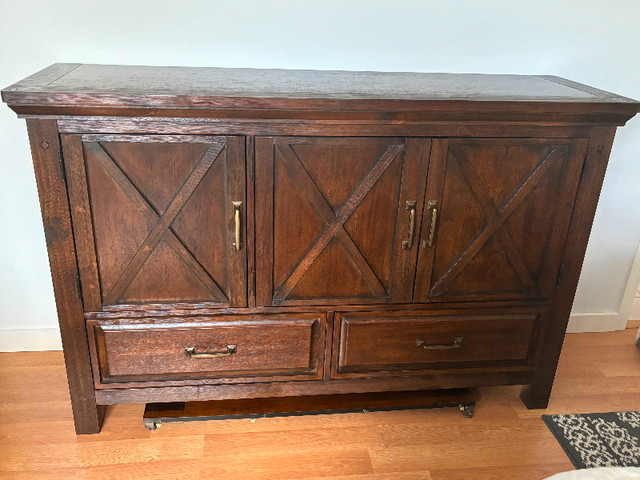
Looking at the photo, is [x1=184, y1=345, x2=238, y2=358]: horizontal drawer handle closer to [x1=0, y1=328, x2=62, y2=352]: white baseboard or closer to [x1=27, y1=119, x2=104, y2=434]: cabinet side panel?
[x1=27, y1=119, x2=104, y2=434]: cabinet side panel

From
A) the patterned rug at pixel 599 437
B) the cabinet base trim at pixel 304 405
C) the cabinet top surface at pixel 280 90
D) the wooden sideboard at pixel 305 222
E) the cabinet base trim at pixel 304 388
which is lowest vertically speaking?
the patterned rug at pixel 599 437

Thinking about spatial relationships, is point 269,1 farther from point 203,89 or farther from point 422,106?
point 422,106

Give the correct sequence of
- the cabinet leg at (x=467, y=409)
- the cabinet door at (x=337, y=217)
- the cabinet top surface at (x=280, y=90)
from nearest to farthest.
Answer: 1. the cabinet top surface at (x=280, y=90)
2. the cabinet door at (x=337, y=217)
3. the cabinet leg at (x=467, y=409)

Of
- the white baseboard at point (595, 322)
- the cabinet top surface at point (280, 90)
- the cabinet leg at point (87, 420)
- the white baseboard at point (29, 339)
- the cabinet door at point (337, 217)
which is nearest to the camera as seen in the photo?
the cabinet top surface at point (280, 90)

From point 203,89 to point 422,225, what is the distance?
29.0 inches

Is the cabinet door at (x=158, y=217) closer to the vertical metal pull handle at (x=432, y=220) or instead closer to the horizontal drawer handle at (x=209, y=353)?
the horizontal drawer handle at (x=209, y=353)

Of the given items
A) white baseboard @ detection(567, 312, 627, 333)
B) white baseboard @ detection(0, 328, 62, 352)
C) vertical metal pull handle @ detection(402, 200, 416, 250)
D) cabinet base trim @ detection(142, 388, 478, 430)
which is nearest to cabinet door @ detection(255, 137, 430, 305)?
vertical metal pull handle @ detection(402, 200, 416, 250)

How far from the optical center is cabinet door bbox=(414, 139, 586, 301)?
5.30 feet

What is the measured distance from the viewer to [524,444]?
186cm

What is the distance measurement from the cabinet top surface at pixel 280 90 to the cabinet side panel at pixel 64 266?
104mm

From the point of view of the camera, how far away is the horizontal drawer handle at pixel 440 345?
6.00ft

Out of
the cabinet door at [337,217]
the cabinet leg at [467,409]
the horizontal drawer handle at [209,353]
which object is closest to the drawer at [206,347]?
the horizontal drawer handle at [209,353]

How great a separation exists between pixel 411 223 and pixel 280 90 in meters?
0.54

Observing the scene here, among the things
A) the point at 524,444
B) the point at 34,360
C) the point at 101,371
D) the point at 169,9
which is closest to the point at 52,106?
the point at 169,9
